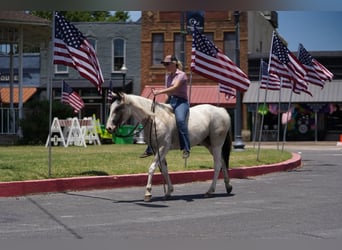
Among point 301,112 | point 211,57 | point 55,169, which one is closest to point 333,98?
point 301,112

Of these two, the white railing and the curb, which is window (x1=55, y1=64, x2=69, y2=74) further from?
the curb

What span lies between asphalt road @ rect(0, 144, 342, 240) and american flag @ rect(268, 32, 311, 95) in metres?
6.75

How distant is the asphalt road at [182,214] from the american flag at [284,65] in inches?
266

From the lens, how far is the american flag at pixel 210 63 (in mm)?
13750

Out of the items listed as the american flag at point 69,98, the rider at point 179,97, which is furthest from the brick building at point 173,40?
the rider at point 179,97

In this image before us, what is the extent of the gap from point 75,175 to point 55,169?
0.74 metres

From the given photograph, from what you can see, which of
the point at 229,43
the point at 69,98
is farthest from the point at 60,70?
the point at 69,98

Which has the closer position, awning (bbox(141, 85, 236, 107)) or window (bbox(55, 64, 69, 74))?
awning (bbox(141, 85, 236, 107))

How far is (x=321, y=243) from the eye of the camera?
648 centimetres

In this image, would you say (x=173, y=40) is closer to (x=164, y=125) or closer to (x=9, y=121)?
(x=9, y=121)

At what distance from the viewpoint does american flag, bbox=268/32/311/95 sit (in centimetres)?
1820

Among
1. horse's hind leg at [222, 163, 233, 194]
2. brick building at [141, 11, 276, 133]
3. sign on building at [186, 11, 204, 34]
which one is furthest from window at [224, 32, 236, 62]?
horse's hind leg at [222, 163, 233, 194]

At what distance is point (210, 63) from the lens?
1383cm

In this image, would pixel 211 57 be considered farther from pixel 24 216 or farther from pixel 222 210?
pixel 24 216
